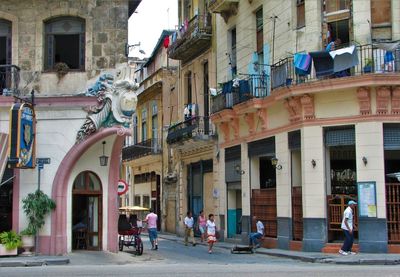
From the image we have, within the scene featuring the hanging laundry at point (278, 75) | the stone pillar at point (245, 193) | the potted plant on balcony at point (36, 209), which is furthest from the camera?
the stone pillar at point (245, 193)

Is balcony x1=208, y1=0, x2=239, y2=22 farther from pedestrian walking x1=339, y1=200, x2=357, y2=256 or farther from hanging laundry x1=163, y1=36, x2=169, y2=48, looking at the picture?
pedestrian walking x1=339, y1=200, x2=357, y2=256

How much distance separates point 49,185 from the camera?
76.0ft

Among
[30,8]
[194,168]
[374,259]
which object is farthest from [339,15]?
[194,168]

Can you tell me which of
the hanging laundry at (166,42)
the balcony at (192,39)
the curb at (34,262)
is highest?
the hanging laundry at (166,42)

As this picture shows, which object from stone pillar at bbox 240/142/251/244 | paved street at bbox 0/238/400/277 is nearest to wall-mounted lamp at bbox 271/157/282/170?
stone pillar at bbox 240/142/251/244

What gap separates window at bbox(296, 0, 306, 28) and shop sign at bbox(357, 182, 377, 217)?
21.5 feet

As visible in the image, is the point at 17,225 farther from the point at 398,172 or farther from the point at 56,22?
the point at 398,172

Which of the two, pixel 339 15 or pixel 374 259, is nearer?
pixel 374 259

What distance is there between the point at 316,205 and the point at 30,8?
1198 cm

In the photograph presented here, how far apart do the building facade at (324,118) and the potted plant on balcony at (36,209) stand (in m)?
9.08

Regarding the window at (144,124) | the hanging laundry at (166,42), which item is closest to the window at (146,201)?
the window at (144,124)

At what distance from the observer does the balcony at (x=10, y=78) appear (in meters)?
23.3

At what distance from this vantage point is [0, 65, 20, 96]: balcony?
23.3m

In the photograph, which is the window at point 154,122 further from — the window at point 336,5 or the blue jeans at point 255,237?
the window at point 336,5
